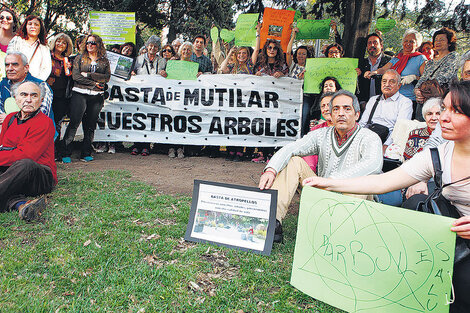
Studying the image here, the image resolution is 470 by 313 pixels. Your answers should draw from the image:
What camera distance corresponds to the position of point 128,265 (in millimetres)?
2574

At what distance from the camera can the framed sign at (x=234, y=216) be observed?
2.79 meters

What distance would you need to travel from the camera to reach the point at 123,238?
9.93 feet

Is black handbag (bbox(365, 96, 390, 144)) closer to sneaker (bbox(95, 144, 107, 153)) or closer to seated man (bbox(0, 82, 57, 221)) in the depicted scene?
seated man (bbox(0, 82, 57, 221))

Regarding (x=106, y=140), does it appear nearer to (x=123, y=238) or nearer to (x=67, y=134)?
(x=67, y=134)

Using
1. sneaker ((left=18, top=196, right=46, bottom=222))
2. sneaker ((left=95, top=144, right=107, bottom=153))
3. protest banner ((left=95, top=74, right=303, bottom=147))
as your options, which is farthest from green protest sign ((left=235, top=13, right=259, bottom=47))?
sneaker ((left=18, top=196, right=46, bottom=222))

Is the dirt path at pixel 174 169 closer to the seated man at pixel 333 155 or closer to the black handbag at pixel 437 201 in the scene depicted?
the seated man at pixel 333 155

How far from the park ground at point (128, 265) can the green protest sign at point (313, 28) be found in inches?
167

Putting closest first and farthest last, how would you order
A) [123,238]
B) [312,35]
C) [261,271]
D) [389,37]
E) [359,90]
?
1. [261,271]
2. [123,238]
3. [359,90]
4. [312,35]
5. [389,37]

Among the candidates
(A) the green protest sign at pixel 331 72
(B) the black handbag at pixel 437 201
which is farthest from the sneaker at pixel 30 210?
(A) the green protest sign at pixel 331 72

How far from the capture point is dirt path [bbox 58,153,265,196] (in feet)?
16.9

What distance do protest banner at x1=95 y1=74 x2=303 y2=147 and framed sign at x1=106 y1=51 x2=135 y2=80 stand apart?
0.53 feet

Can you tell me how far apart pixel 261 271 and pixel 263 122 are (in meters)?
4.73

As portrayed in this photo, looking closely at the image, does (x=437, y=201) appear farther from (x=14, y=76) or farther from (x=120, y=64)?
(x=120, y=64)

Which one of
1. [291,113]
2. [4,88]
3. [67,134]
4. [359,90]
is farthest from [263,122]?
[4,88]
